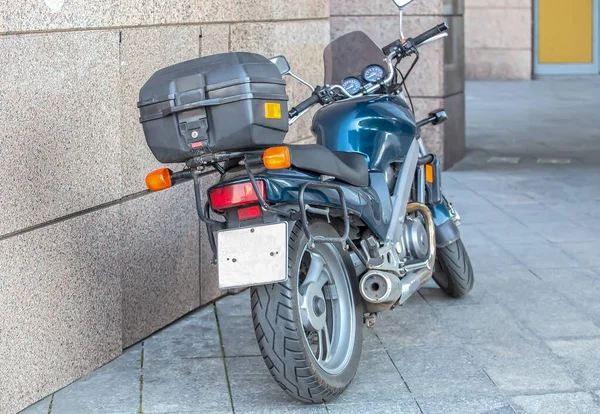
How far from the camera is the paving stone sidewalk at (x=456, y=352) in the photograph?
4.16 m

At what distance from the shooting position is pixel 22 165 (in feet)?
13.4

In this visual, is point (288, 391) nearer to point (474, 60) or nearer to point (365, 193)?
point (365, 193)

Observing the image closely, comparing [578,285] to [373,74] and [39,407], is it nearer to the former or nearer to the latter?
[373,74]

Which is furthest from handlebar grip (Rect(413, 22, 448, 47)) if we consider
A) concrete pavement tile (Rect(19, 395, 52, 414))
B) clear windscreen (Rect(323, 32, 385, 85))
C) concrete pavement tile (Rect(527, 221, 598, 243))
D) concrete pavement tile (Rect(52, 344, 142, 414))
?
concrete pavement tile (Rect(527, 221, 598, 243))

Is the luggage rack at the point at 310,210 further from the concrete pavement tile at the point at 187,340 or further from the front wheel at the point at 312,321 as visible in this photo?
the concrete pavement tile at the point at 187,340

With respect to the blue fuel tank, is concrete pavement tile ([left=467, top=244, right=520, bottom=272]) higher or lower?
lower

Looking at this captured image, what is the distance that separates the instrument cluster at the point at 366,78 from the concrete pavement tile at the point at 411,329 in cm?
112

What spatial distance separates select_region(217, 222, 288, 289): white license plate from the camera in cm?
376

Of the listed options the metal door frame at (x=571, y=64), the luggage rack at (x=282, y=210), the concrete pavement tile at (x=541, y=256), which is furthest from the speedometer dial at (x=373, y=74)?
the metal door frame at (x=571, y=64)

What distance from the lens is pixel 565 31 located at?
19547 millimetres

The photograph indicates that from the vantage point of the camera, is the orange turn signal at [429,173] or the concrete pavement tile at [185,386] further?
the orange turn signal at [429,173]

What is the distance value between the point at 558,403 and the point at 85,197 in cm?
201

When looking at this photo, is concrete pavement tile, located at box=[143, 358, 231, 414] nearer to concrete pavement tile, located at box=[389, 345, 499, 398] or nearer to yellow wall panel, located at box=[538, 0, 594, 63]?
concrete pavement tile, located at box=[389, 345, 499, 398]

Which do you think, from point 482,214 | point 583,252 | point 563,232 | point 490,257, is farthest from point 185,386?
point 482,214
